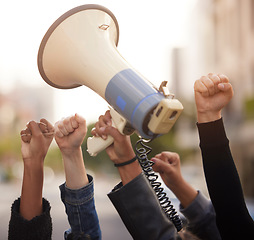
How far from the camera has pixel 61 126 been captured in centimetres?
127

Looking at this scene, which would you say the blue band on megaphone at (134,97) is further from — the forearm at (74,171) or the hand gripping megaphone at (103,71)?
the forearm at (74,171)

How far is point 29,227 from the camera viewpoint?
1.20 metres

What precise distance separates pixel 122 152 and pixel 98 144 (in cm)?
11

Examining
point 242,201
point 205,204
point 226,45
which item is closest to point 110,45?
point 242,201

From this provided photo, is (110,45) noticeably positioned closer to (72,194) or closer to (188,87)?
(72,194)

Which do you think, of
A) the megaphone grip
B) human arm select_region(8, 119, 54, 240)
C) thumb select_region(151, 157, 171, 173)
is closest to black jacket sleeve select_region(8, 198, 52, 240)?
human arm select_region(8, 119, 54, 240)

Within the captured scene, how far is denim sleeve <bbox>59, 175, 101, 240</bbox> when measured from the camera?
1239 mm

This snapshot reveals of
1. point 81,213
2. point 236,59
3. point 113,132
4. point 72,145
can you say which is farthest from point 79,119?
point 236,59

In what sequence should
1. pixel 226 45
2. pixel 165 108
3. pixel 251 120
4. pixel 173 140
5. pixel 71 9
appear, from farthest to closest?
pixel 173 140
pixel 226 45
pixel 251 120
pixel 71 9
pixel 165 108

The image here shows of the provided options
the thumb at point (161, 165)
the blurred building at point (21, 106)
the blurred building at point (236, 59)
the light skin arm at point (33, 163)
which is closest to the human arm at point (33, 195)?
the light skin arm at point (33, 163)

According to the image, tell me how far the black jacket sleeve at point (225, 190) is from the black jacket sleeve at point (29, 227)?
532 mm

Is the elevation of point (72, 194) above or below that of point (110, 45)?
below

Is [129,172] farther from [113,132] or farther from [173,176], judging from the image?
[173,176]

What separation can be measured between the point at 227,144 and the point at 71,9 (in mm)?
596
